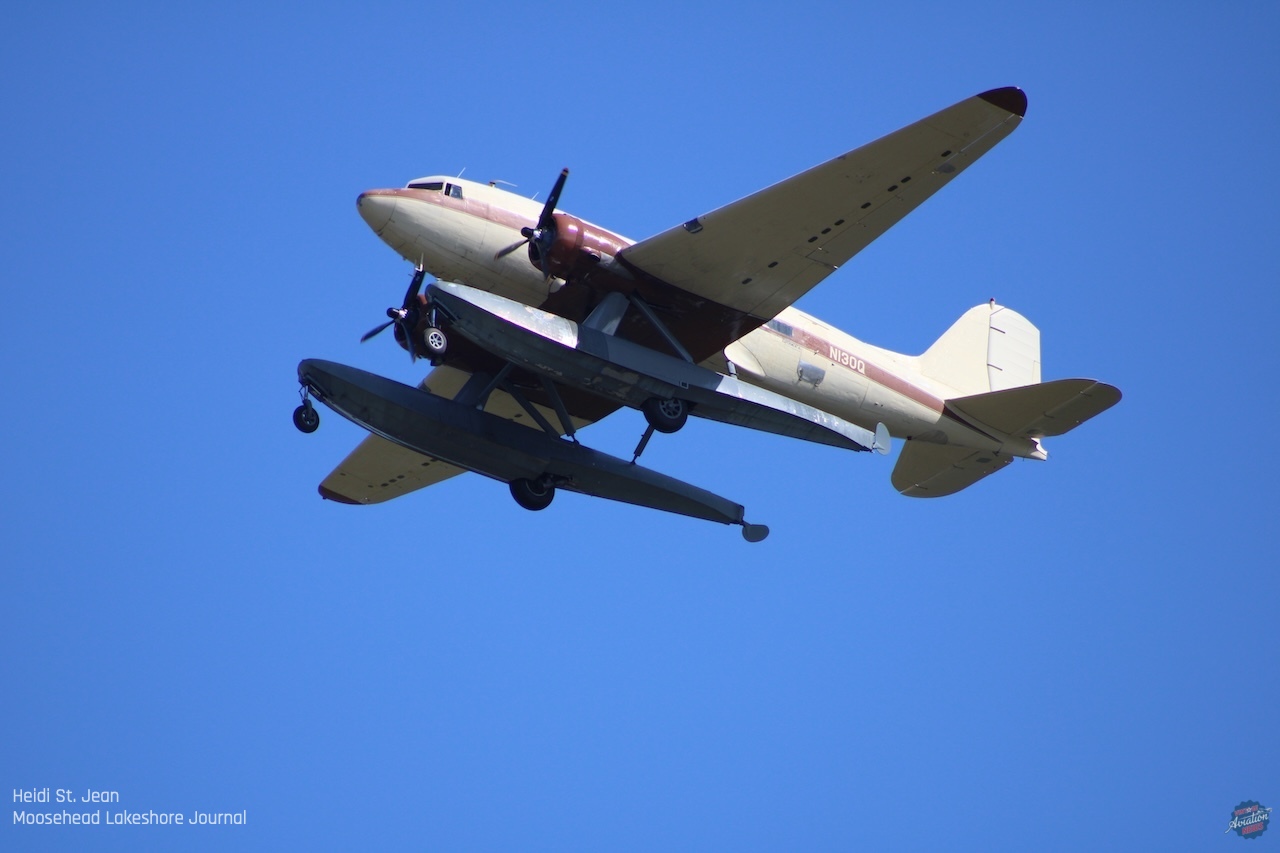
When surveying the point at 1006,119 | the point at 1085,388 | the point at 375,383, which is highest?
the point at 1006,119

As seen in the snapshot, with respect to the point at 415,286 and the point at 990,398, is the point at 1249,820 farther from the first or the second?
the point at 415,286

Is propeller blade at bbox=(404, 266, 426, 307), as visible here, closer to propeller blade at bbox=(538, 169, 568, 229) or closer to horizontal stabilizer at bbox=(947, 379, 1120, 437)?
propeller blade at bbox=(538, 169, 568, 229)

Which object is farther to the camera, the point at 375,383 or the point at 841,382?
the point at 841,382

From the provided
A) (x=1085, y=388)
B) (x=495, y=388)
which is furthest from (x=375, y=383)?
(x=1085, y=388)

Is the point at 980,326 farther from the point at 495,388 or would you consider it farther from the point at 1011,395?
the point at 495,388

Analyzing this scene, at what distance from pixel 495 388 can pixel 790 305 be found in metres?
5.52

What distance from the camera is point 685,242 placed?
70.8 feet

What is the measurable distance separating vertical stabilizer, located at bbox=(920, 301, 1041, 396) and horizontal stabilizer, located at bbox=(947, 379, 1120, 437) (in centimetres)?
99

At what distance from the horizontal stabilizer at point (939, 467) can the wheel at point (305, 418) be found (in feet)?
36.8

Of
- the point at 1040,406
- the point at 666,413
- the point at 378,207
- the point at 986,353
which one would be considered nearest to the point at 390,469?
the point at 378,207

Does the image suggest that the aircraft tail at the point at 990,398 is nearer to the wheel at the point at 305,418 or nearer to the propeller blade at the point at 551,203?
the propeller blade at the point at 551,203

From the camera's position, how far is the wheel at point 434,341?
21.8m

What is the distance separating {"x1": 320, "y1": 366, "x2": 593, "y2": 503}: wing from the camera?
27.2 meters

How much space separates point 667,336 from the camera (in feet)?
72.4
